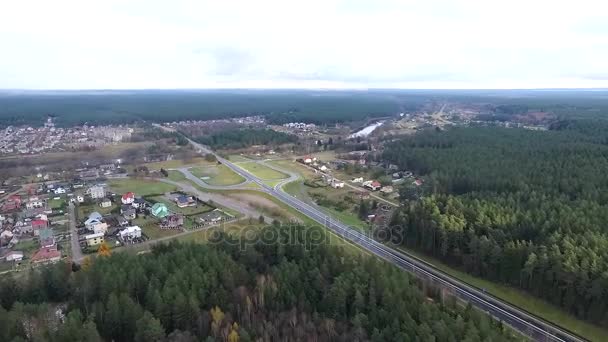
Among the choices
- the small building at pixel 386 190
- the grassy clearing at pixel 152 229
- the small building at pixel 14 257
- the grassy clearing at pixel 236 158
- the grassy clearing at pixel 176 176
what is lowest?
the small building at pixel 14 257

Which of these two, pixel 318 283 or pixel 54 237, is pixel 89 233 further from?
pixel 318 283

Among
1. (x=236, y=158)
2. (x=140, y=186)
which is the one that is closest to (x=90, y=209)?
(x=140, y=186)

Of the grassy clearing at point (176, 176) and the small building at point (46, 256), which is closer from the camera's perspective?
the small building at point (46, 256)

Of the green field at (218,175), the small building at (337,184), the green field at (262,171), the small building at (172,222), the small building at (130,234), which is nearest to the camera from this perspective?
the small building at (130,234)

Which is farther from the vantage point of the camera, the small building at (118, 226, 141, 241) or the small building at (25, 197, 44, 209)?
the small building at (25, 197, 44, 209)

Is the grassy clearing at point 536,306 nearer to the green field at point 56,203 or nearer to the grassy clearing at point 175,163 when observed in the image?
the green field at point 56,203

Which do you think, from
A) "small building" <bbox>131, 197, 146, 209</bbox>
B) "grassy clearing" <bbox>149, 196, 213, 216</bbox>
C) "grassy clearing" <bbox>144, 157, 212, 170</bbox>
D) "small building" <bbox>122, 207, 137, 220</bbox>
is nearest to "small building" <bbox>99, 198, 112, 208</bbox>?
"small building" <bbox>131, 197, 146, 209</bbox>

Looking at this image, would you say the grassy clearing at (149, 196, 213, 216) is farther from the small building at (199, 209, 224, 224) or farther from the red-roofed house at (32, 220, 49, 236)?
the red-roofed house at (32, 220, 49, 236)

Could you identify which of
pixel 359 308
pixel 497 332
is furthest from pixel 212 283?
pixel 497 332

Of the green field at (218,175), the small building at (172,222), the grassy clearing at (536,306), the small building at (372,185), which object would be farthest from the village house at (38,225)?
the grassy clearing at (536,306)
